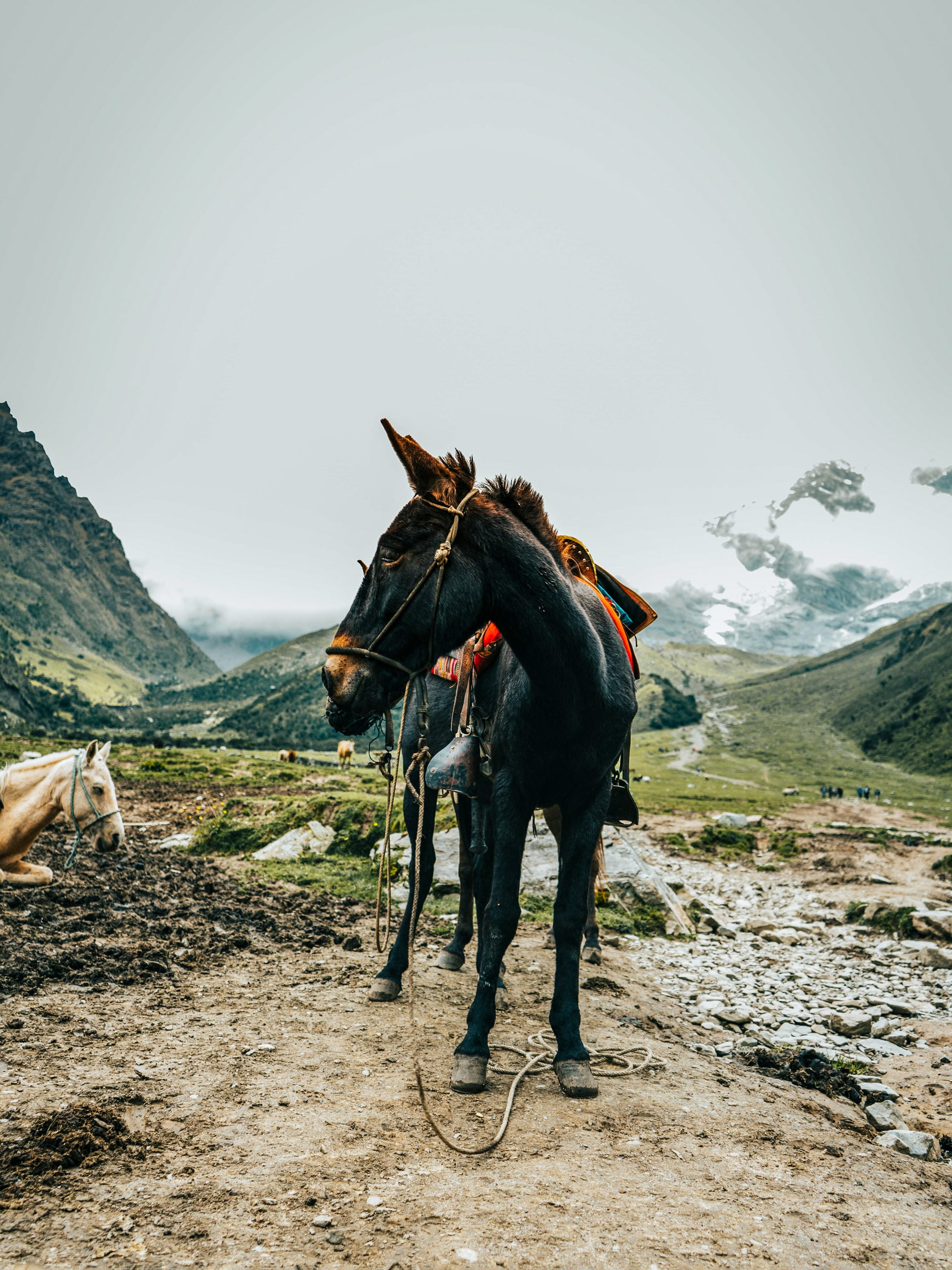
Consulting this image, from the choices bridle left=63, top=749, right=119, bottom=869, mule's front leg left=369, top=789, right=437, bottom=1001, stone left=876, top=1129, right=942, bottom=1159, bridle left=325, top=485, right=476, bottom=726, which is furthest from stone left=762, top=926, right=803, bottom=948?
bridle left=63, top=749, right=119, bottom=869

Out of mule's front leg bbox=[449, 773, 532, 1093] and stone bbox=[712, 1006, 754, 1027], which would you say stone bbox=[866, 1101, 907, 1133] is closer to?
stone bbox=[712, 1006, 754, 1027]

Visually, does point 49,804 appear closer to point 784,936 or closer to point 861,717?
point 784,936

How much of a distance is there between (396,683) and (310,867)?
33.7ft

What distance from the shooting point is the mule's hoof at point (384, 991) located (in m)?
6.12

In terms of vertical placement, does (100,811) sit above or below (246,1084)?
above

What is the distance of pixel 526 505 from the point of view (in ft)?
14.5

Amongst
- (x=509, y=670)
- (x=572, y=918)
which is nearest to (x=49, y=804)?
(x=509, y=670)

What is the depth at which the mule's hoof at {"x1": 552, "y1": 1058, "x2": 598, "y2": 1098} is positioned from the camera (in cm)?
432

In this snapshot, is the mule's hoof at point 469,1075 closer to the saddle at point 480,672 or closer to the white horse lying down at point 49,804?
the saddle at point 480,672

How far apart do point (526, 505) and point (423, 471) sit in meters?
0.76

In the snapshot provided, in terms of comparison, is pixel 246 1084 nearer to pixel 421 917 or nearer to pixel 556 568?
pixel 556 568

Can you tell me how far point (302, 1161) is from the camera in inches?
129

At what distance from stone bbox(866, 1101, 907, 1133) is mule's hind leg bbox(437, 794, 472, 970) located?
13.6 ft

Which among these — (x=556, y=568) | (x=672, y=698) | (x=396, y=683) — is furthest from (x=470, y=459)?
(x=672, y=698)
